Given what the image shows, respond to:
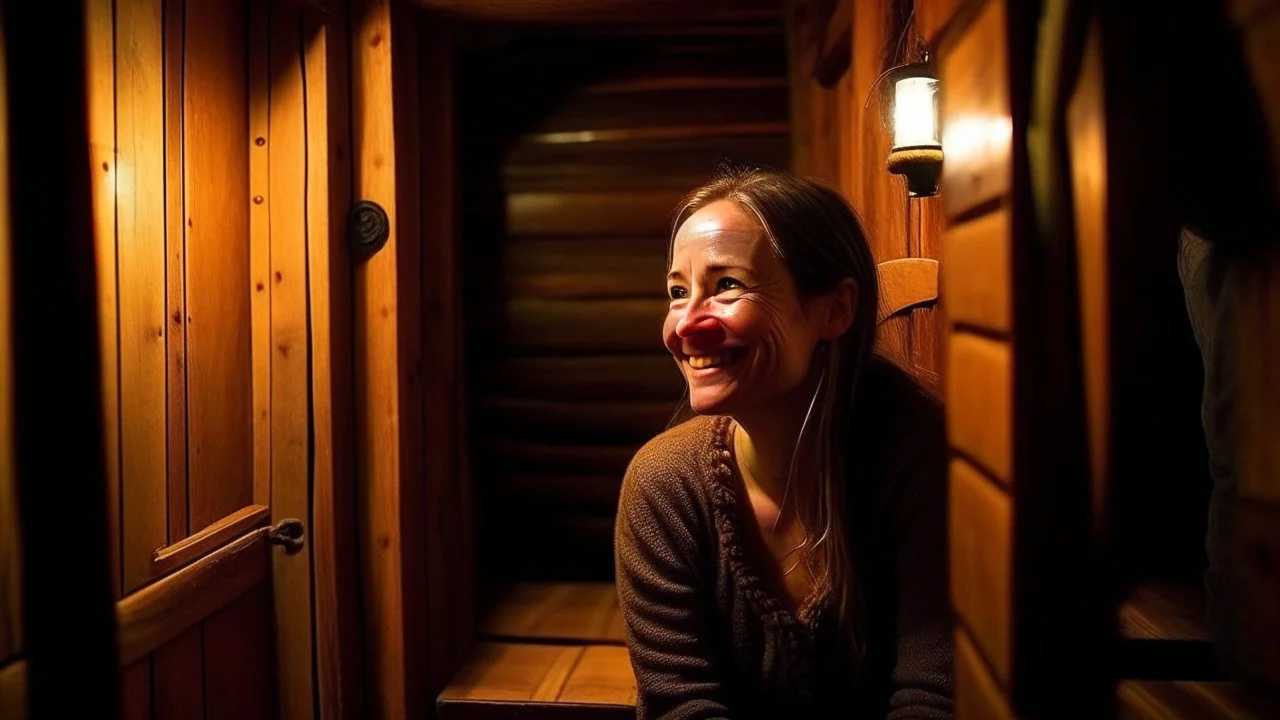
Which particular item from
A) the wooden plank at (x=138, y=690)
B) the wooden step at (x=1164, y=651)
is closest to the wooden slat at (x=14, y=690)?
Answer: the wooden step at (x=1164, y=651)

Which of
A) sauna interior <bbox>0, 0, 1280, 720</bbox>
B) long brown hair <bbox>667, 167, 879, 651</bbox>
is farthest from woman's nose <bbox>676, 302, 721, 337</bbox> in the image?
sauna interior <bbox>0, 0, 1280, 720</bbox>

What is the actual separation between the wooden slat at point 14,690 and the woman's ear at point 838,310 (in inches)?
50.9

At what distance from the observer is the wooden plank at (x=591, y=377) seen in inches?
157

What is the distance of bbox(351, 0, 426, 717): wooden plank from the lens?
2604 millimetres

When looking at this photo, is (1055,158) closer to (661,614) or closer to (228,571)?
(661,614)

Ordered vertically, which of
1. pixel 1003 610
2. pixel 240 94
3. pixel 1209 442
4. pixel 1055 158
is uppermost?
pixel 240 94

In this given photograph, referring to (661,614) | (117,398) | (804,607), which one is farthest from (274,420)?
(804,607)

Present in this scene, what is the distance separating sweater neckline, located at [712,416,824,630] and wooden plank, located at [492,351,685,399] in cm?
231

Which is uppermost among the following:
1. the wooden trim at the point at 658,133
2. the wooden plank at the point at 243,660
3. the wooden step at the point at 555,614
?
the wooden trim at the point at 658,133

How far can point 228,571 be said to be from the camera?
2.21 meters

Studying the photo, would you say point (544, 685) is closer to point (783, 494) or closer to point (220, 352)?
point (220, 352)

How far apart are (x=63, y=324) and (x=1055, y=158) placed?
82cm

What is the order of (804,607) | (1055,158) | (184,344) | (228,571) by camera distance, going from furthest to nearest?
(228,571), (184,344), (804,607), (1055,158)

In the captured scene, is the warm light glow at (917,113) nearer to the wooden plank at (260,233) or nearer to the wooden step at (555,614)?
the wooden plank at (260,233)
